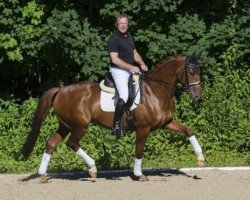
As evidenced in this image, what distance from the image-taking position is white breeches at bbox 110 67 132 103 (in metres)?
11.2

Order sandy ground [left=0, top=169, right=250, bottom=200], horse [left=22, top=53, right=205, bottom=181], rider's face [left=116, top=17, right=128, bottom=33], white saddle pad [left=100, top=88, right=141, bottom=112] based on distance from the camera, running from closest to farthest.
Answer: sandy ground [left=0, top=169, right=250, bottom=200] → rider's face [left=116, top=17, right=128, bottom=33] → horse [left=22, top=53, right=205, bottom=181] → white saddle pad [left=100, top=88, right=141, bottom=112]

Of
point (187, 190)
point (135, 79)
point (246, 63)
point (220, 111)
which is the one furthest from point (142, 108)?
point (246, 63)

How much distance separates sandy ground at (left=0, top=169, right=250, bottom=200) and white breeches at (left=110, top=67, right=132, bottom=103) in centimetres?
151

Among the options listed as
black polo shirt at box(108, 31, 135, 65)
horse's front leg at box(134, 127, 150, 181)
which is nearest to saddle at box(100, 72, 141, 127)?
horse's front leg at box(134, 127, 150, 181)

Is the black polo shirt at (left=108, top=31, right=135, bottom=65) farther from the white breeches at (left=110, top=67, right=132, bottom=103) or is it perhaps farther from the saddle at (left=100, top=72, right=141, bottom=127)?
the saddle at (left=100, top=72, right=141, bottom=127)

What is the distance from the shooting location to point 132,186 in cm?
1081

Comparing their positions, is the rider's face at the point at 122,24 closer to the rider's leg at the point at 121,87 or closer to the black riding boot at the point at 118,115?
the rider's leg at the point at 121,87

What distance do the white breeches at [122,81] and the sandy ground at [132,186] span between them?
151cm

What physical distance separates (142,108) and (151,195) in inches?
76.4

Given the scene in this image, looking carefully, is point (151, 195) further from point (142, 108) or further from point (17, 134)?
point (17, 134)

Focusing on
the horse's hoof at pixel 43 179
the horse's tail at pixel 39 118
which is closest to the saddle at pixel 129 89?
the horse's tail at pixel 39 118

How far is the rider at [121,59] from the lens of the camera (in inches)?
438

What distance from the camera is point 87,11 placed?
1733cm

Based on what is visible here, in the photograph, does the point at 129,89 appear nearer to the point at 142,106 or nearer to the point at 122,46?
the point at 142,106
